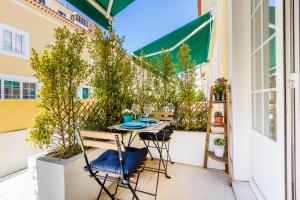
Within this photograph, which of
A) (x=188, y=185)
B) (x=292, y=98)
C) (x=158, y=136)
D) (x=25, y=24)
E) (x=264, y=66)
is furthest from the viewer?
(x=25, y=24)

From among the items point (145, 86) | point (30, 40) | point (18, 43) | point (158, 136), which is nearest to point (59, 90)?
point (158, 136)

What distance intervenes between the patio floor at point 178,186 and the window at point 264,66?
111 cm

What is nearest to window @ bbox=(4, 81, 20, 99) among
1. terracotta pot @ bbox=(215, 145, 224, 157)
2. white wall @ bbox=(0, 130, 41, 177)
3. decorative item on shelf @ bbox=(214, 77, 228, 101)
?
white wall @ bbox=(0, 130, 41, 177)

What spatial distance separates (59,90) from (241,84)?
263 cm

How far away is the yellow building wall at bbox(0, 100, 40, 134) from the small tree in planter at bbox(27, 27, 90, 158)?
84.2 inches

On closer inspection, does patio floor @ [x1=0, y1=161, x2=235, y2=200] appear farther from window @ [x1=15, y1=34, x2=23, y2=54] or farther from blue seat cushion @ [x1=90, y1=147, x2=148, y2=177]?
window @ [x1=15, y1=34, x2=23, y2=54]

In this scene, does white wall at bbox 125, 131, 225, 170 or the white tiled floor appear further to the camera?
white wall at bbox 125, 131, 225, 170

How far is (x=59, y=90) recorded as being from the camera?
81.0 inches

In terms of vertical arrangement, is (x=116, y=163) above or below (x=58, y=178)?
above

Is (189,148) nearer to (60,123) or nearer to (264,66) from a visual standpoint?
(264,66)

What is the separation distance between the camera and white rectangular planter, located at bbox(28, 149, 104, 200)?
1736 millimetres

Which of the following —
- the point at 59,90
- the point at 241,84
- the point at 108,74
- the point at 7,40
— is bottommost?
the point at 59,90

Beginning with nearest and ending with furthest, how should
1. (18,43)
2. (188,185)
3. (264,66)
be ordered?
1. (264,66)
2. (188,185)
3. (18,43)

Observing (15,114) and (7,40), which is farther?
(7,40)
